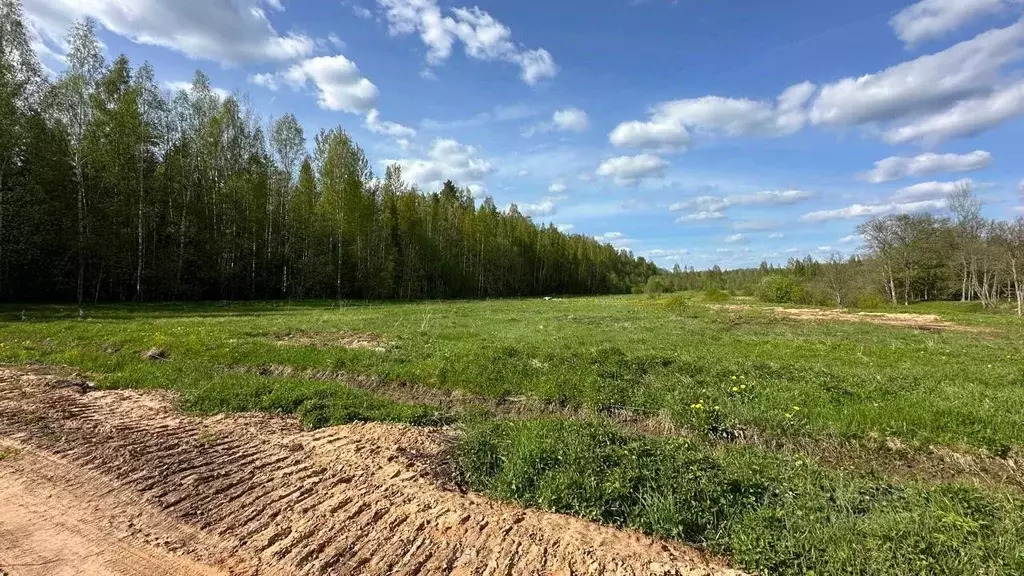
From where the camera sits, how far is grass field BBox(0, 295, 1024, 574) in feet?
14.6

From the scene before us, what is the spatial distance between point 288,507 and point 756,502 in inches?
200

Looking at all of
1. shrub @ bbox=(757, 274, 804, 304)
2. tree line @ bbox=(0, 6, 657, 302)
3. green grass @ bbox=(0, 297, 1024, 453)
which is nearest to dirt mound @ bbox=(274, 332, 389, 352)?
green grass @ bbox=(0, 297, 1024, 453)

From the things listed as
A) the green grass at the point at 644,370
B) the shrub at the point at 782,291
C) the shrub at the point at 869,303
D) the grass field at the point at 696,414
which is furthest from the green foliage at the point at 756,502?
the shrub at the point at 782,291

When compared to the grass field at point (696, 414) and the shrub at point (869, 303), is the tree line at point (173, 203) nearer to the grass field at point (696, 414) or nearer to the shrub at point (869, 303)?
the grass field at point (696, 414)

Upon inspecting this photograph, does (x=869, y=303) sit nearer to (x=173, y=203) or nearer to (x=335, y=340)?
(x=335, y=340)

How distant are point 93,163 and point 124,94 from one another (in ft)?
18.3

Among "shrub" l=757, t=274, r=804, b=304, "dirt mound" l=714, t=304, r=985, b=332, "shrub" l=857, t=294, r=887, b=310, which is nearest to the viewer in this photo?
"dirt mound" l=714, t=304, r=985, b=332

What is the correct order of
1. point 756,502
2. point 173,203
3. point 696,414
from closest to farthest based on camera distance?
point 756,502 < point 696,414 < point 173,203

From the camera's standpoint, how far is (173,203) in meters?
36.0

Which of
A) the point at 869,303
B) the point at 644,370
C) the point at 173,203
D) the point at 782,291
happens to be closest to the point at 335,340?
the point at 644,370

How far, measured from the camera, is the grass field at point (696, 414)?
14.6 feet

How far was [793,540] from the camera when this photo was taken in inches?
166

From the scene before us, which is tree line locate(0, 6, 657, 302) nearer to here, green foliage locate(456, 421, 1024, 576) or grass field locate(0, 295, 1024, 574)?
grass field locate(0, 295, 1024, 574)

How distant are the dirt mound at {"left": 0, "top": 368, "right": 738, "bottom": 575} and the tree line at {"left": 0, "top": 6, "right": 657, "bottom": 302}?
29849mm
